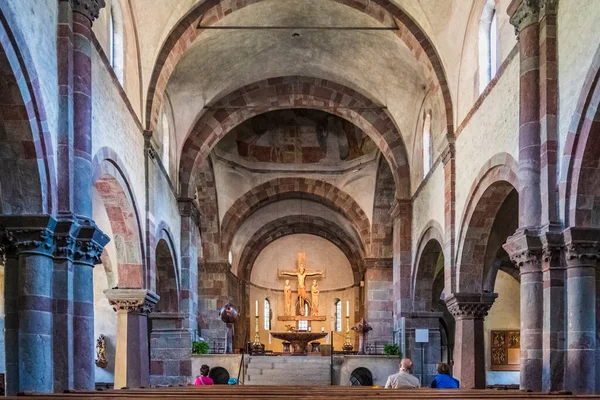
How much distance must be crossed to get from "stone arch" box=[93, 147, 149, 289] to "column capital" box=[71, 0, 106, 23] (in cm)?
249

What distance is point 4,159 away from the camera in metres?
10.6

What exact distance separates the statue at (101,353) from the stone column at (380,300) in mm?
10734

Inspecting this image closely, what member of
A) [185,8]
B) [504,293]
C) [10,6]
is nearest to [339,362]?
[504,293]

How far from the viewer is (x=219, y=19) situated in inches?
768

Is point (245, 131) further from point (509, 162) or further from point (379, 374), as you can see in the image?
point (509, 162)

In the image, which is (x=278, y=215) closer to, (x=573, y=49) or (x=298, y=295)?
(x=298, y=295)

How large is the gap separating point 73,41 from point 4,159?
249cm

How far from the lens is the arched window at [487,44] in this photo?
16.0 m

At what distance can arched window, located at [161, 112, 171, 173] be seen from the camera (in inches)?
886

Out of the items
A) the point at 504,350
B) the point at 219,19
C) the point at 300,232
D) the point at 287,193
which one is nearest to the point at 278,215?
the point at 287,193

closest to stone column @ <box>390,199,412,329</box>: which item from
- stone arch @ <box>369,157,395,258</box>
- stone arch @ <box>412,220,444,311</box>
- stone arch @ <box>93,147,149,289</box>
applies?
stone arch @ <box>412,220,444,311</box>

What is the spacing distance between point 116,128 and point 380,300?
18.1m

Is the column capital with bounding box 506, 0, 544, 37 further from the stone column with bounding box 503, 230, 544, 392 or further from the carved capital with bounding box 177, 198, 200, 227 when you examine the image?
the carved capital with bounding box 177, 198, 200, 227

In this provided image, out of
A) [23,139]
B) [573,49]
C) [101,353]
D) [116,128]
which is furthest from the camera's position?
[101,353]
